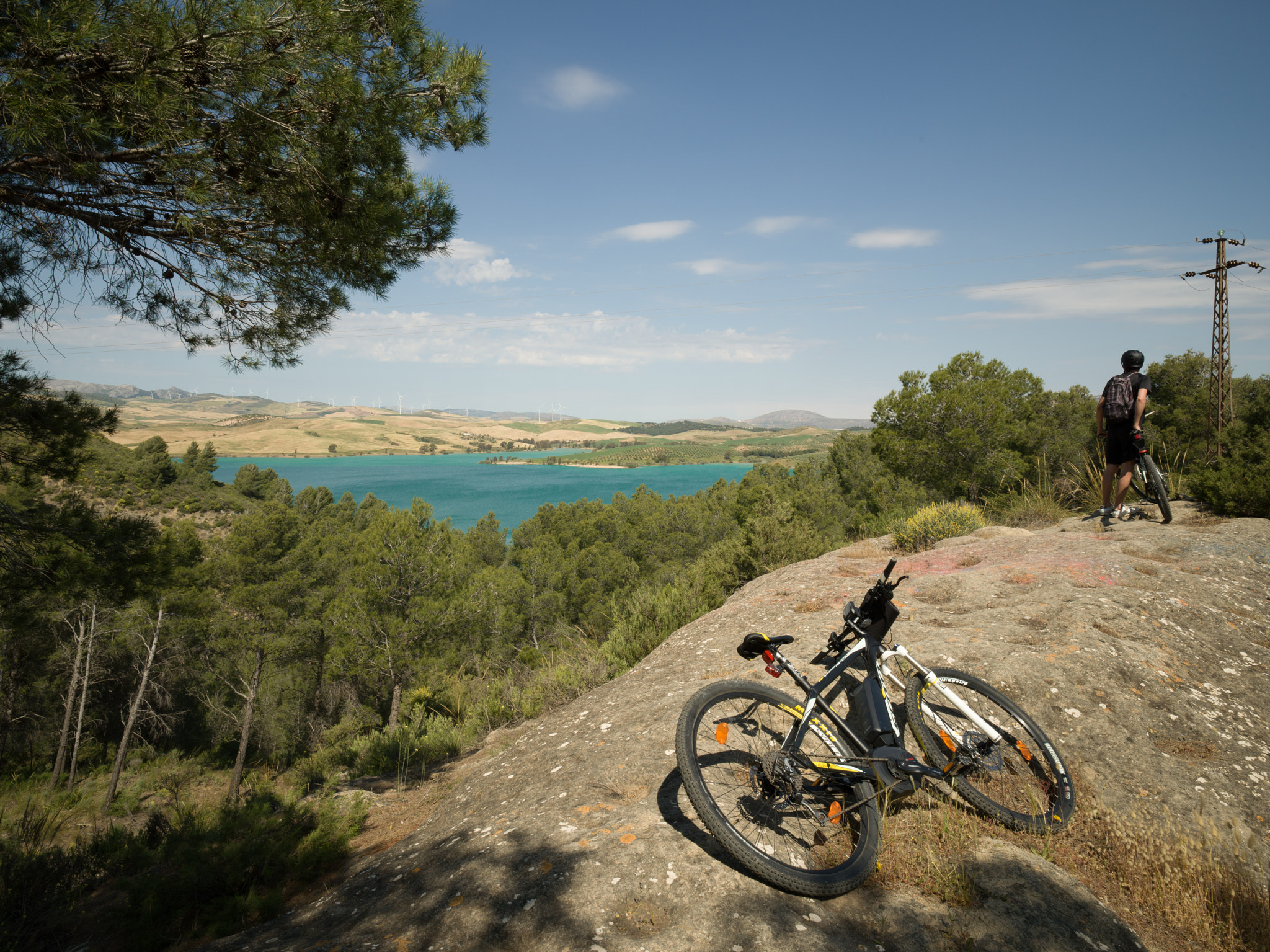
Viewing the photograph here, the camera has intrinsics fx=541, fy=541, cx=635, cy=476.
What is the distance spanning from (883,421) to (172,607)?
94.6 feet

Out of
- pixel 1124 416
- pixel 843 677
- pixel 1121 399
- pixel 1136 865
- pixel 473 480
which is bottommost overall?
pixel 473 480

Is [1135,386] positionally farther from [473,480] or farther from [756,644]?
[473,480]

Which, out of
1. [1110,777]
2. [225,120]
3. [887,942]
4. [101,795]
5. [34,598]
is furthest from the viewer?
[101,795]

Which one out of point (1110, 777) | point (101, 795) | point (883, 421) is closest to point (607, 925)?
point (1110, 777)

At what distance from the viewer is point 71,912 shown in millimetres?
4379

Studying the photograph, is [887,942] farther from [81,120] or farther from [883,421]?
[883,421]

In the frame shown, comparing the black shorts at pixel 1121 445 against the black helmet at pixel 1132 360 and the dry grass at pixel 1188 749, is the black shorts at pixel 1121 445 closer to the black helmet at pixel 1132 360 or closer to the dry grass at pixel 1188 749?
the black helmet at pixel 1132 360

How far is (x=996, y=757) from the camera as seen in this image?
10.1ft

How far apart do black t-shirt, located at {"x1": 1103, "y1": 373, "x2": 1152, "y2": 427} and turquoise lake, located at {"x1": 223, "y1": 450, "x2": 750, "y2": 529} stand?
71.7 meters

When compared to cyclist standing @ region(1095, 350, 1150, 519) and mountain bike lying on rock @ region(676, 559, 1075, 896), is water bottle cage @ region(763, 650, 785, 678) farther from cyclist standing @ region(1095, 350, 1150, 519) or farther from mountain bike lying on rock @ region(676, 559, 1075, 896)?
cyclist standing @ region(1095, 350, 1150, 519)

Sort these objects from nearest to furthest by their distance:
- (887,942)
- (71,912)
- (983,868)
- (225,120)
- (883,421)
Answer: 1. (887,942)
2. (983,868)
3. (225,120)
4. (71,912)
5. (883,421)

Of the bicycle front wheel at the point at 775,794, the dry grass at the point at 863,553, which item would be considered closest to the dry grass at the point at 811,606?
the dry grass at the point at 863,553

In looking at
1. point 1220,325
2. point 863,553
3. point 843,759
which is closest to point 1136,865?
point 843,759

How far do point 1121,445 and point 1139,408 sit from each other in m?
0.63
